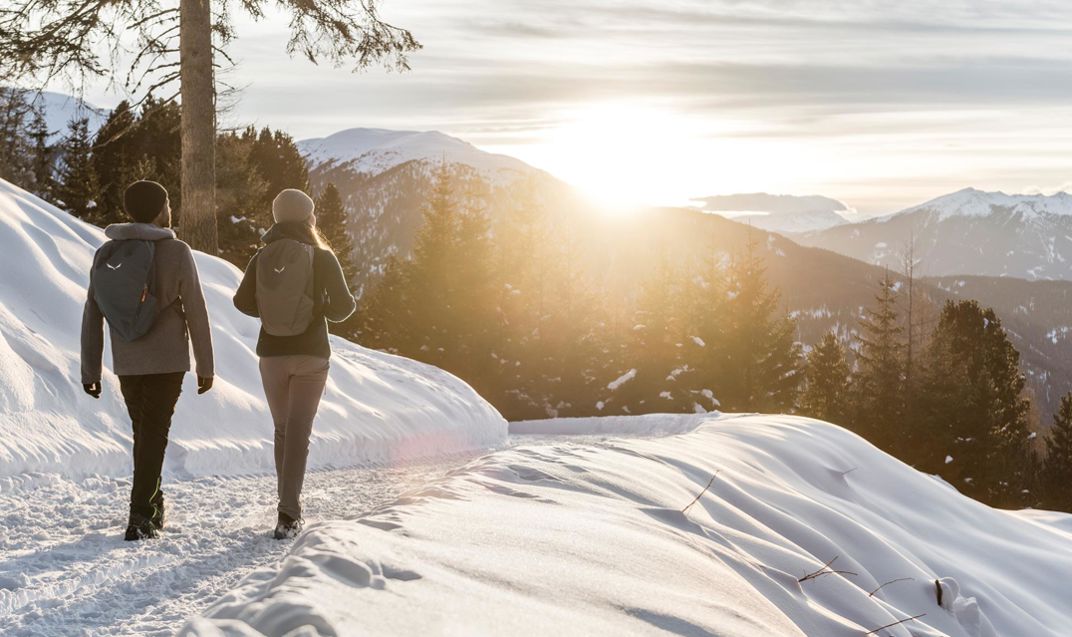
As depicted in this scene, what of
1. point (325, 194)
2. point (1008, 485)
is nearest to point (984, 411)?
point (1008, 485)

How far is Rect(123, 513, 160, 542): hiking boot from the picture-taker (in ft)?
15.1

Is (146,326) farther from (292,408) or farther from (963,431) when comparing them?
(963,431)

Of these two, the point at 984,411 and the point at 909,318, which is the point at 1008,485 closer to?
the point at 984,411

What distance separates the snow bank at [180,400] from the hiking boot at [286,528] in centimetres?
172

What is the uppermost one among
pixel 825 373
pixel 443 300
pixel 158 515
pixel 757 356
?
pixel 158 515

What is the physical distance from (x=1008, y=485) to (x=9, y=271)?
42.1m

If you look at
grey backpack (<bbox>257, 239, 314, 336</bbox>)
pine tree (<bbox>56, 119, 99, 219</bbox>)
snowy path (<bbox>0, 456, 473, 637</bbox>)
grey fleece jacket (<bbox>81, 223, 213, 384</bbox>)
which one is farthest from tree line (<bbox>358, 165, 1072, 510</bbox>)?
grey fleece jacket (<bbox>81, 223, 213, 384</bbox>)

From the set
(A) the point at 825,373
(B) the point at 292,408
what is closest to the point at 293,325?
(B) the point at 292,408

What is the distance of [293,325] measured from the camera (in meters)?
5.00

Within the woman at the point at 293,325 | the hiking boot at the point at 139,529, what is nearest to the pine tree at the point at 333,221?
the woman at the point at 293,325

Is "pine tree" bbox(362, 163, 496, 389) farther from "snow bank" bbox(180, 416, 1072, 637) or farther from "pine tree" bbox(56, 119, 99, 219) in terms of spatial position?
"snow bank" bbox(180, 416, 1072, 637)

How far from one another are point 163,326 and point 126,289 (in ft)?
0.94

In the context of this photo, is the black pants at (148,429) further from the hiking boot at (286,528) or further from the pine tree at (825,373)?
the pine tree at (825,373)

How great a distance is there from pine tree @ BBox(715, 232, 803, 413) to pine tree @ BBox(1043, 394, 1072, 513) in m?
22.4
